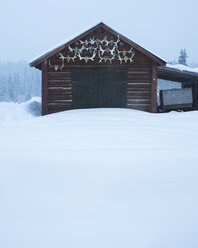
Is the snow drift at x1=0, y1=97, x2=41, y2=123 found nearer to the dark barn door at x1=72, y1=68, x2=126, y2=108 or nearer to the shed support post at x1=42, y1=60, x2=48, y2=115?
the shed support post at x1=42, y1=60, x2=48, y2=115

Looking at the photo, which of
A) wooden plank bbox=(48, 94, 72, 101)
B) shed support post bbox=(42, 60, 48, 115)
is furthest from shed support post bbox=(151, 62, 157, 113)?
shed support post bbox=(42, 60, 48, 115)

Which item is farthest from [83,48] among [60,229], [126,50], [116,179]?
[60,229]

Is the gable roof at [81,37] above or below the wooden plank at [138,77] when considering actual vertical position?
above

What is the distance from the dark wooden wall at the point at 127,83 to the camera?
1146 cm

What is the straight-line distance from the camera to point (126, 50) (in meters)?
11.4

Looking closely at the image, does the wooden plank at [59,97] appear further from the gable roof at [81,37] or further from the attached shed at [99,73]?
the gable roof at [81,37]

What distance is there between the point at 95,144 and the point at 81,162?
3.46ft

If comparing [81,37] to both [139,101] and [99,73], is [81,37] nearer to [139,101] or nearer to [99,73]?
[99,73]

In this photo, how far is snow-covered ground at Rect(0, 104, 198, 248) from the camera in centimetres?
257

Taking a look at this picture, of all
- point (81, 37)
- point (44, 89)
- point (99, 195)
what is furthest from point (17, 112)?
point (99, 195)

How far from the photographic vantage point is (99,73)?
1184 centimetres

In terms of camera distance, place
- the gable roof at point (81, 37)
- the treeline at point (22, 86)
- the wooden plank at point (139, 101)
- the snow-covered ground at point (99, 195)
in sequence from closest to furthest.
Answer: the snow-covered ground at point (99, 195) → the gable roof at point (81, 37) → the wooden plank at point (139, 101) → the treeline at point (22, 86)

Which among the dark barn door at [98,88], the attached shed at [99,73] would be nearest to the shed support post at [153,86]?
the attached shed at [99,73]

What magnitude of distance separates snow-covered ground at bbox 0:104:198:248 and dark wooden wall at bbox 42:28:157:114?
6973mm
